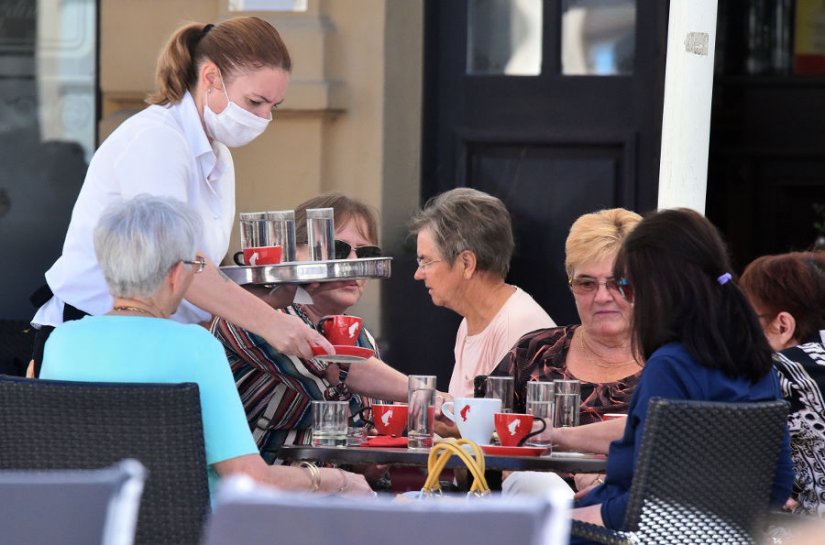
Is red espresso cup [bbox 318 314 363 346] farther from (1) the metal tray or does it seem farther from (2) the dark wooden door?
(2) the dark wooden door

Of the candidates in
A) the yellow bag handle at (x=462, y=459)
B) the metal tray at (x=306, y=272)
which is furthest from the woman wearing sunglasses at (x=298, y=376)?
the yellow bag handle at (x=462, y=459)

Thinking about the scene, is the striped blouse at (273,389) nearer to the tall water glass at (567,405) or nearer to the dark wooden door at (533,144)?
the tall water glass at (567,405)

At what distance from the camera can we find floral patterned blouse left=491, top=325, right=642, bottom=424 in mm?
4281

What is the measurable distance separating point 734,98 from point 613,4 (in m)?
2.14

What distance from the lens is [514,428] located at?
3.71 metres

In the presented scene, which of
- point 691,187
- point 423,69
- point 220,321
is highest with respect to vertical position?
point 423,69

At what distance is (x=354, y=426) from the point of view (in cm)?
459

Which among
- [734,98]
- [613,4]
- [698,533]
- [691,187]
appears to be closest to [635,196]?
[613,4]

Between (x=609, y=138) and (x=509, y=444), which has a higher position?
(x=609, y=138)

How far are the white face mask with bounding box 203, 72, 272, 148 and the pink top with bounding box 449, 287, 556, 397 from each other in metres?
1.34

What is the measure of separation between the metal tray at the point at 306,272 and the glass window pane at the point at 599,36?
222 centimetres

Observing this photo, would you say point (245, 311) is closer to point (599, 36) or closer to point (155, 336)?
point (155, 336)

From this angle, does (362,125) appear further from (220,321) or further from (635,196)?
(220,321)

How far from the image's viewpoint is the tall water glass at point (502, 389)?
4117 mm
